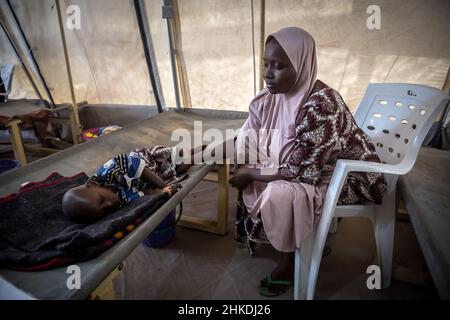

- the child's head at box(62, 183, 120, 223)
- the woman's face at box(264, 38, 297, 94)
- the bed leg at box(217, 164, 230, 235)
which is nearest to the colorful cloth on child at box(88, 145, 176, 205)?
the child's head at box(62, 183, 120, 223)

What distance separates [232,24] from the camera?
2533 mm

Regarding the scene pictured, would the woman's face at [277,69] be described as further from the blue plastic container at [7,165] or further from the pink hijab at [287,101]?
the blue plastic container at [7,165]

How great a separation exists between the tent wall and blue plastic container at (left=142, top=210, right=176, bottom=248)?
1.50 m

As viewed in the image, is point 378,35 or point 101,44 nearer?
point 378,35

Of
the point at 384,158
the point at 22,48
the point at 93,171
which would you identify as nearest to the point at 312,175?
the point at 384,158

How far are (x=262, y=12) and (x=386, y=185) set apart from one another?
1.64m

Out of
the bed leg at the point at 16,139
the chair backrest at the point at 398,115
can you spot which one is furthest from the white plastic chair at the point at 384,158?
the bed leg at the point at 16,139

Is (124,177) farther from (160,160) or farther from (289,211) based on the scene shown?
(289,211)

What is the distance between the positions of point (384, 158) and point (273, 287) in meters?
0.97

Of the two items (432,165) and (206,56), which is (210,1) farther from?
(432,165)

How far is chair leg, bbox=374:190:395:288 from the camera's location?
4.42ft

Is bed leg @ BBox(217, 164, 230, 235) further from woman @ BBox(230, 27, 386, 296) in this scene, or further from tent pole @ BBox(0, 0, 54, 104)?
tent pole @ BBox(0, 0, 54, 104)
